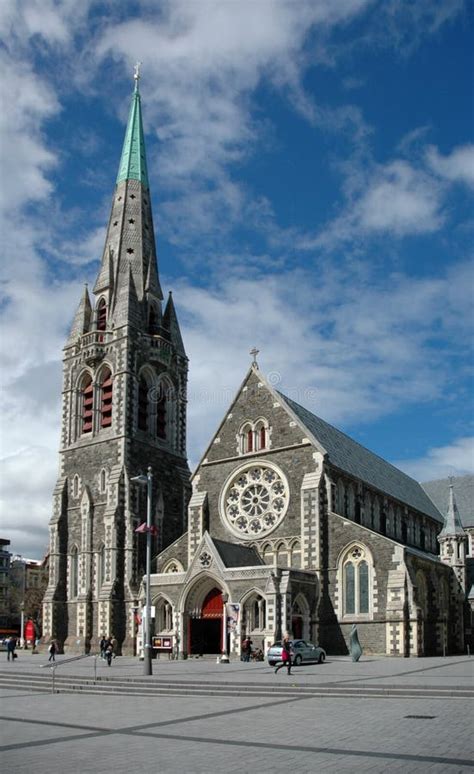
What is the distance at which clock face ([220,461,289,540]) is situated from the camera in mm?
44156

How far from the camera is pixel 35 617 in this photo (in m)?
87.8

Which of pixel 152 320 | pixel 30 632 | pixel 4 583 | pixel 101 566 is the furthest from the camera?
pixel 4 583

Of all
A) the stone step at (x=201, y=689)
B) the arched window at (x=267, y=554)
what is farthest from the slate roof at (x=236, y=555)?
the stone step at (x=201, y=689)

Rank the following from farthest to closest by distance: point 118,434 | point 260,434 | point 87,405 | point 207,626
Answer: point 87,405, point 118,434, point 260,434, point 207,626

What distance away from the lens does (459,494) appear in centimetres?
6581

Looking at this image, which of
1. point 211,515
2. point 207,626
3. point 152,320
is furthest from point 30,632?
point 152,320

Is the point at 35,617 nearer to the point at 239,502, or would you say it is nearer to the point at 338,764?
the point at 239,502

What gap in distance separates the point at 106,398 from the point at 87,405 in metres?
1.96

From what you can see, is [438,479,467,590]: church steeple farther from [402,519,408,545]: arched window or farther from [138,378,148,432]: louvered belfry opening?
[138,378,148,432]: louvered belfry opening

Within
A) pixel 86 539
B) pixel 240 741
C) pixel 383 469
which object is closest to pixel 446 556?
pixel 383 469

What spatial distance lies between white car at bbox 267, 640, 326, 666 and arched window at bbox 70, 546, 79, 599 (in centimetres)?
2261

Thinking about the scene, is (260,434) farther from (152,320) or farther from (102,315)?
(102,315)

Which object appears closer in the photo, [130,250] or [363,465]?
[363,465]

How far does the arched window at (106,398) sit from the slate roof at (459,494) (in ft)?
95.1
